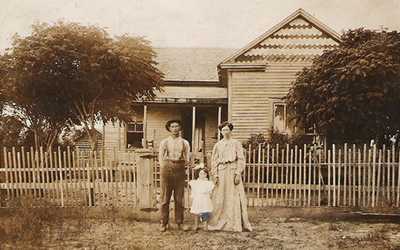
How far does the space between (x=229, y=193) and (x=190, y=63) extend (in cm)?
1414

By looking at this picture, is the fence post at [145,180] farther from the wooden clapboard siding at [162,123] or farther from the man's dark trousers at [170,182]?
the wooden clapboard siding at [162,123]

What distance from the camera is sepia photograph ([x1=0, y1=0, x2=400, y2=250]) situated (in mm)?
7094

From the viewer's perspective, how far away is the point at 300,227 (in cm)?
746

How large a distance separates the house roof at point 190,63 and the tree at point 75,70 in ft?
15.5

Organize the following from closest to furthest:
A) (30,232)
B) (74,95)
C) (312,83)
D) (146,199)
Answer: (30,232) → (146,199) → (312,83) → (74,95)

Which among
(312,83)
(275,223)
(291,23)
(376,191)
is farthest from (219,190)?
(291,23)

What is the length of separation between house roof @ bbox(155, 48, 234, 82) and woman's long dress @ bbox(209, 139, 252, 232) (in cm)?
1232

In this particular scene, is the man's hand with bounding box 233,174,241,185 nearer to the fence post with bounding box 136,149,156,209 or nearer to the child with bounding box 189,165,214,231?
the child with bounding box 189,165,214,231

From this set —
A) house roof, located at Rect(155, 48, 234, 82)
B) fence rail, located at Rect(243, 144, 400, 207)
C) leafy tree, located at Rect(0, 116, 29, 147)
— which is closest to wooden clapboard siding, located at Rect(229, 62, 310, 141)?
house roof, located at Rect(155, 48, 234, 82)

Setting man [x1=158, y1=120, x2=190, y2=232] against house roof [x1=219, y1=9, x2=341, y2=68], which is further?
house roof [x1=219, y1=9, x2=341, y2=68]

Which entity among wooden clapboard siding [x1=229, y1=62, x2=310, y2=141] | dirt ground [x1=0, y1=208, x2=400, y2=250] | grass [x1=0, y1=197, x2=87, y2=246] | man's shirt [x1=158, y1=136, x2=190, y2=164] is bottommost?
dirt ground [x1=0, y1=208, x2=400, y2=250]

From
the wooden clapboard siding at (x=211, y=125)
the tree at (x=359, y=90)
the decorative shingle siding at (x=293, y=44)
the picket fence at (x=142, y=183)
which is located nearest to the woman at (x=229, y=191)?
the picket fence at (x=142, y=183)

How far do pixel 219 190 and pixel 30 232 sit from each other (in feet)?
9.02

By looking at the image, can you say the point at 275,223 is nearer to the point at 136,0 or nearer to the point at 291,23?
the point at 136,0
